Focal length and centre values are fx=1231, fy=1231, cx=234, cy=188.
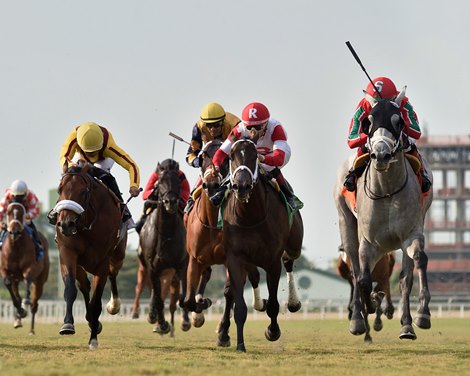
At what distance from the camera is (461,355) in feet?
40.8

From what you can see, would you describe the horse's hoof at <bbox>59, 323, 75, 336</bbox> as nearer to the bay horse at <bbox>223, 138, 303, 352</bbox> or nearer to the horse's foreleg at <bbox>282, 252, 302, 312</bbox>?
the bay horse at <bbox>223, 138, 303, 352</bbox>

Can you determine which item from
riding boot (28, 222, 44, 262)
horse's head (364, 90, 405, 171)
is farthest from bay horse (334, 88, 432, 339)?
riding boot (28, 222, 44, 262)

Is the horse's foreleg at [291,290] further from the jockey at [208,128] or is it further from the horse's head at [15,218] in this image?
the horse's head at [15,218]

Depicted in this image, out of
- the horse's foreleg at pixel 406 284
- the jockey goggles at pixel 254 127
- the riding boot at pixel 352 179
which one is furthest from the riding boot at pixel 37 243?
the horse's foreleg at pixel 406 284

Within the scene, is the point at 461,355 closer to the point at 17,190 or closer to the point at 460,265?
the point at 17,190

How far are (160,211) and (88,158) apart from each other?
309 cm

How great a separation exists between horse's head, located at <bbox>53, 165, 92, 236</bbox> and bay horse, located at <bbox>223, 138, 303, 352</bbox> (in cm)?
158

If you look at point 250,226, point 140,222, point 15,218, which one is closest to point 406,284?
point 250,226

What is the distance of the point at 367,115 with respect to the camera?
13.8 m

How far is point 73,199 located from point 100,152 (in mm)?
1854

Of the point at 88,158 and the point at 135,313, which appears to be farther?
the point at 135,313

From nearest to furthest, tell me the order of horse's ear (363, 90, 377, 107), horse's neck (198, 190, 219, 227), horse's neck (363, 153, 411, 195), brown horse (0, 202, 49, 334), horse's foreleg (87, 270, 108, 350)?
horse's neck (363, 153, 411, 195) < horse's ear (363, 90, 377, 107) < horse's foreleg (87, 270, 108, 350) < horse's neck (198, 190, 219, 227) < brown horse (0, 202, 49, 334)

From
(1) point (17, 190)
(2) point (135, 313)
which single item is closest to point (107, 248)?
(1) point (17, 190)

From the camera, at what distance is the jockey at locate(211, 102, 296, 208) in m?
13.6
